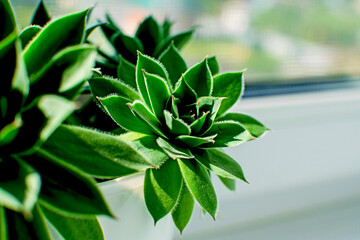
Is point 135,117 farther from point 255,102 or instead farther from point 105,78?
point 255,102

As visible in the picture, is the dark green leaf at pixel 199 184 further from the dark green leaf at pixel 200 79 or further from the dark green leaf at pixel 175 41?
the dark green leaf at pixel 175 41

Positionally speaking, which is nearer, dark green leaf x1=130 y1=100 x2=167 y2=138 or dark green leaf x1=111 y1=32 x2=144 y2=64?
dark green leaf x1=130 y1=100 x2=167 y2=138

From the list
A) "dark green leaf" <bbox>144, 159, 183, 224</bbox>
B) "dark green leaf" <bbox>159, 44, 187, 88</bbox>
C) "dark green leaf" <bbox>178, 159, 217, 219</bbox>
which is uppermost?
"dark green leaf" <bbox>159, 44, 187, 88</bbox>

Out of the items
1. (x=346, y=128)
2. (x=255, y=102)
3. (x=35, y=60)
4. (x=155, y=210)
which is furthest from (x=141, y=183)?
(x=346, y=128)

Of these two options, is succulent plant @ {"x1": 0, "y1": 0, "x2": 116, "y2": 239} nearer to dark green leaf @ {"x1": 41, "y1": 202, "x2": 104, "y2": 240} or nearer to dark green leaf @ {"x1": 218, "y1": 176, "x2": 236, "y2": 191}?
dark green leaf @ {"x1": 41, "y1": 202, "x2": 104, "y2": 240}

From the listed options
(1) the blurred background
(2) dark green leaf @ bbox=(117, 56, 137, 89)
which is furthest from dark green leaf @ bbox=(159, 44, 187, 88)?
(1) the blurred background

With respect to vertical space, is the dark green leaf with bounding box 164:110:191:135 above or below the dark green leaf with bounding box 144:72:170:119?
below

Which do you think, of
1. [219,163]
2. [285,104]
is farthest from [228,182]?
[285,104]

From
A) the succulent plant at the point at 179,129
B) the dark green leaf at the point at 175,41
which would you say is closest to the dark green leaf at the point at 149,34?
the dark green leaf at the point at 175,41
